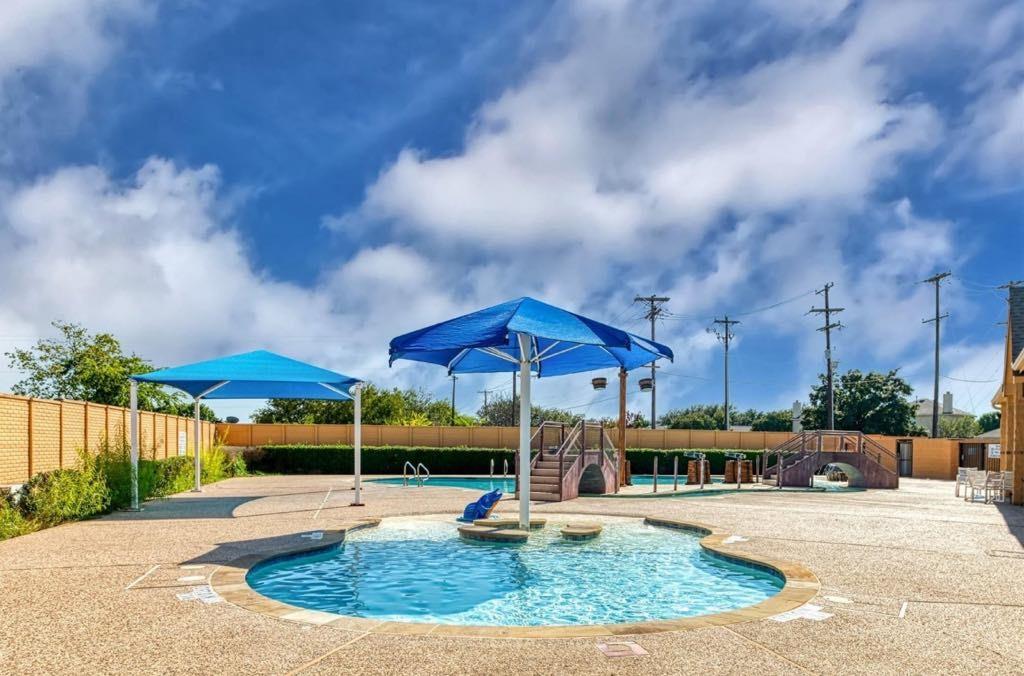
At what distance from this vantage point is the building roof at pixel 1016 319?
20.4 metres

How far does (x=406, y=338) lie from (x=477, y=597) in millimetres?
4319

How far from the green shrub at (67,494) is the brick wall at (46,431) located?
26 centimetres

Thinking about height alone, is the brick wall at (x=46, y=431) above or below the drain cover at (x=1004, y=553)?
above

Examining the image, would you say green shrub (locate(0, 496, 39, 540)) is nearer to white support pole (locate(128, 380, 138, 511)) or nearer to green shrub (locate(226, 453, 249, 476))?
white support pole (locate(128, 380, 138, 511))

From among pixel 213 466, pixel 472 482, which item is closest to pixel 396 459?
pixel 472 482

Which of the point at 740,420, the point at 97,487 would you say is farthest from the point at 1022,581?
the point at 740,420

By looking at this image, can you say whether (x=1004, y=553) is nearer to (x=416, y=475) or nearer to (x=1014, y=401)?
(x=1014, y=401)

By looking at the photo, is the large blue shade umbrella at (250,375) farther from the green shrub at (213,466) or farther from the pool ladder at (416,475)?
the green shrub at (213,466)

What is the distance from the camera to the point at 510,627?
6246mm

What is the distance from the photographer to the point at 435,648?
5.56 metres

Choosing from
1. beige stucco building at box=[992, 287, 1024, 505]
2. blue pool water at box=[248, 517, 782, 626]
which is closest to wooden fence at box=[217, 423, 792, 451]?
beige stucco building at box=[992, 287, 1024, 505]

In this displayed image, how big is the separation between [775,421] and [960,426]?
23.8 metres

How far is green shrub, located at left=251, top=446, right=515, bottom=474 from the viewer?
3125cm

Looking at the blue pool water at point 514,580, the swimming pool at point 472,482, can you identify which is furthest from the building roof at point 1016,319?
the blue pool water at point 514,580
